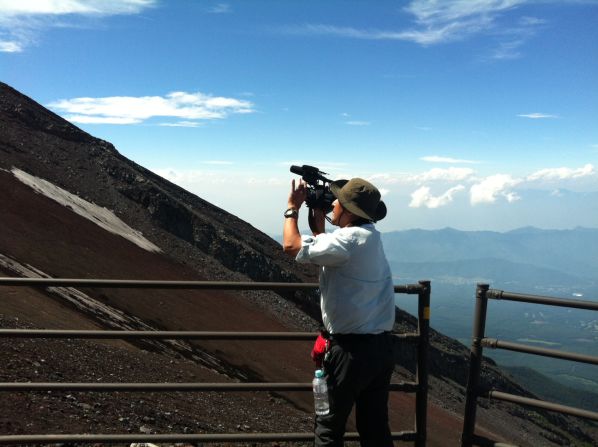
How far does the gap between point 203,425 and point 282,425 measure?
15.9 feet

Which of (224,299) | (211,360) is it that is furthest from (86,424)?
(224,299)

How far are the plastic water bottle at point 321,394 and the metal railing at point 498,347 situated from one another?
A: 4.73ft

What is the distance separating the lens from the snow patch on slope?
40281mm

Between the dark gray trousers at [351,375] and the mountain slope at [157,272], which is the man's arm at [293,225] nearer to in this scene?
the dark gray trousers at [351,375]

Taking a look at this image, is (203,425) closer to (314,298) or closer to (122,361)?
(122,361)

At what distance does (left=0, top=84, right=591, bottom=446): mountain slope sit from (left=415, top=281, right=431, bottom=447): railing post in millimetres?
4723

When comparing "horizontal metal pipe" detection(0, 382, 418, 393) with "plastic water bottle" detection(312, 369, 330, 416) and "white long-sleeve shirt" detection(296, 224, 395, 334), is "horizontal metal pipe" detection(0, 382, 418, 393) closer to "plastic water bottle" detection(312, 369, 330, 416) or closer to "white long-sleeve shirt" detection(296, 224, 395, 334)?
"plastic water bottle" detection(312, 369, 330, 416)

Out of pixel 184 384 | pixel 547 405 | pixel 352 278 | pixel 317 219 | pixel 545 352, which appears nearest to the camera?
pixel 352 278

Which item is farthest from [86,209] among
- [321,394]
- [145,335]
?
[321,394]

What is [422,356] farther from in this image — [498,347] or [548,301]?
[548,301]

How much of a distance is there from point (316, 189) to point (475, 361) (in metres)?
2.07

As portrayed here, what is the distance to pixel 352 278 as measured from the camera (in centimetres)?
399

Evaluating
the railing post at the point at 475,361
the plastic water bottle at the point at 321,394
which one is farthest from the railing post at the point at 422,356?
the plastic water bottle at the point at 321,394

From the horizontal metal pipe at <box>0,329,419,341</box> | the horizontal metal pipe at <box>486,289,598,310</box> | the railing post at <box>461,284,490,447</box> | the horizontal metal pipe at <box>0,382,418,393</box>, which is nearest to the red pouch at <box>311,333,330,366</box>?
the horizontal metal pipe at <box>0,329,419,341</box>
